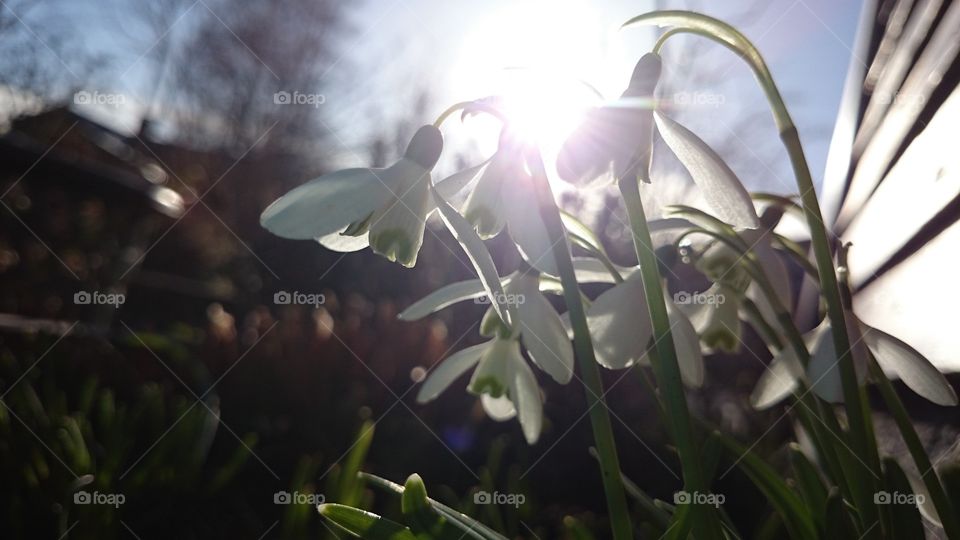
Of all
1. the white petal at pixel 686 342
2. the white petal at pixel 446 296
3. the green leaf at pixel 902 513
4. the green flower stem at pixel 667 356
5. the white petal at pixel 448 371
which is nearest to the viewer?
the green flower stem at pixel 667 356

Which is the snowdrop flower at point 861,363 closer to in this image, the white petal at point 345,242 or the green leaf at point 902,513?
the green leaf at point 902,513

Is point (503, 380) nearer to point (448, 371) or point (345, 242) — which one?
point (448, 371)

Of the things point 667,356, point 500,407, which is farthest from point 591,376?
point 500,407

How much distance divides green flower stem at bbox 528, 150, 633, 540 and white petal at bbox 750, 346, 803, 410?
0.94 feet

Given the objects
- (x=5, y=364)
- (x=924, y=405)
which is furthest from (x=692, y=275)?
(x=5, y=364)

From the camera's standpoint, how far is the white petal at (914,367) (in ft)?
2.38

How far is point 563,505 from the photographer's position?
7.22ft

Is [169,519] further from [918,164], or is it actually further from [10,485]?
[918,164]

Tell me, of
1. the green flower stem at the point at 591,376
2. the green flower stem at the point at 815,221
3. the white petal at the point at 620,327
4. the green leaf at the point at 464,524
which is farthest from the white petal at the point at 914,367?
the green leaf at the point at 464,524

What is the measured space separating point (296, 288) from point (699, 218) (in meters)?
3.88

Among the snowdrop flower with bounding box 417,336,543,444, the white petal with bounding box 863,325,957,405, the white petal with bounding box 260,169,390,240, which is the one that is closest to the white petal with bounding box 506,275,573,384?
the snowdrop flower with bounding box 417,336,543,444

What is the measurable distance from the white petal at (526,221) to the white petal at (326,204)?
0.47ft

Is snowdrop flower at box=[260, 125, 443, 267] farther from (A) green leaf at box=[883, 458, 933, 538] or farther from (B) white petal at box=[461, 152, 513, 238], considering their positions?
(A) green leaf at box=[883, 458, 933, 538]

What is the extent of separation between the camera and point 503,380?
986 mm
